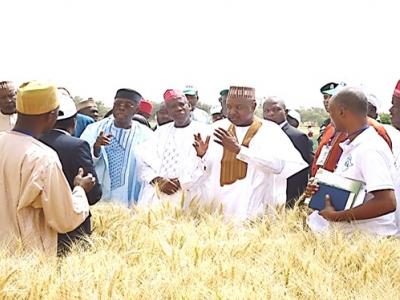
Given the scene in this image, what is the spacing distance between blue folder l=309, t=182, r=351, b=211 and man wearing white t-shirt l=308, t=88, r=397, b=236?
1.3 inches

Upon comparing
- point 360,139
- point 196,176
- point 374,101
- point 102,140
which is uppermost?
point 360,139

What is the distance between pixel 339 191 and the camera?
416cm

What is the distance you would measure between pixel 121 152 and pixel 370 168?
3397mm

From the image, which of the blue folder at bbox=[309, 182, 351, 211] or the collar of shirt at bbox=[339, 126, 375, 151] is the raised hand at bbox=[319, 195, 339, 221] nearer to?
the blue folder at bbox=[309, 182, 351, 211]

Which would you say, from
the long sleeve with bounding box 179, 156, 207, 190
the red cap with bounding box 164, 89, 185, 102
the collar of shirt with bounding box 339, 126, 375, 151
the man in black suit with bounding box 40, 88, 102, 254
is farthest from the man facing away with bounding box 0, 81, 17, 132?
the collar of shirt with bounding box 339, 126, 375, 151

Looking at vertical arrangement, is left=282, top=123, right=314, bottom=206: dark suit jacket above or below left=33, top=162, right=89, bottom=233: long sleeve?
below

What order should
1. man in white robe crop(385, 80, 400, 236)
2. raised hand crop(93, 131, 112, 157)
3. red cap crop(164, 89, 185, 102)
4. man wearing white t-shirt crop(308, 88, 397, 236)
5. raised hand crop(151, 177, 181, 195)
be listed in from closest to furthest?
man wearing white t-shirt crop(308, 88, 397, 236), man in white robe crop(385, 80, 400, 236), raised hand crop(151, 177, 181, 195), raised hand crop(93, 131, 112, 157), red cap crop(164, 89, 185, 102)

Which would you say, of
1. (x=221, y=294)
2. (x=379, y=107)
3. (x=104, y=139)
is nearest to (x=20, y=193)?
(x=221, y=294)

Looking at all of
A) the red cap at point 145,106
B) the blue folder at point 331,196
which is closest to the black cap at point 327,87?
the blue folder at point 331,196

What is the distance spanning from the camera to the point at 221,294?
3.06 m

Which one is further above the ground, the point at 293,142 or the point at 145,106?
the point at 293,142

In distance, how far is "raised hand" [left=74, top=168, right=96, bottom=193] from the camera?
400cm

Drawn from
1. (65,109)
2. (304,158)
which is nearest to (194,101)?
Answer: (304,158)

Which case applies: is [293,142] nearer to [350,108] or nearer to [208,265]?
[350,108]
